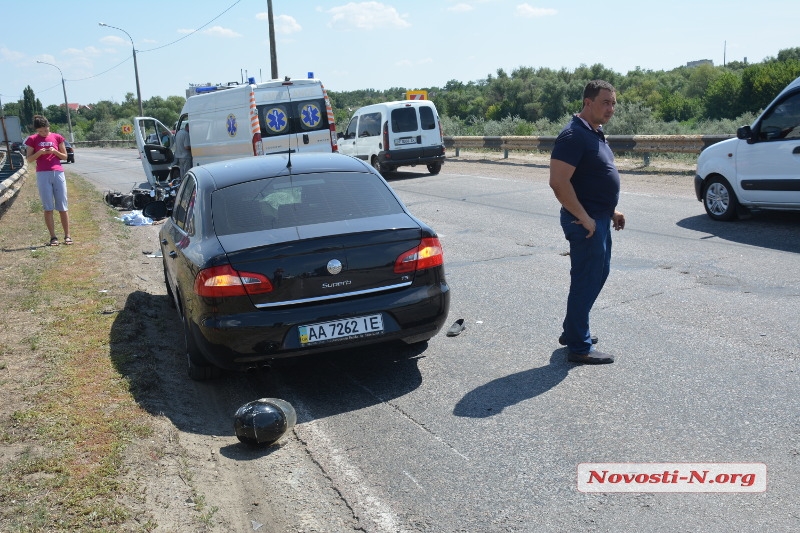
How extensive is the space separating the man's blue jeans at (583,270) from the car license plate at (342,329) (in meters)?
1.39

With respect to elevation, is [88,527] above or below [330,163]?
below

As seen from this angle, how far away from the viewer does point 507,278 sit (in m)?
8.47

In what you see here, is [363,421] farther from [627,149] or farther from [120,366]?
[627,149]

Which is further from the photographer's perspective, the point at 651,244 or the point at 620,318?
the point at 651,244

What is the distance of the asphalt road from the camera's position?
358 cm

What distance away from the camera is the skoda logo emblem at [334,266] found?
5.06m

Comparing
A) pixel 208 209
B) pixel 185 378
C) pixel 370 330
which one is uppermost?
pixel 208 209

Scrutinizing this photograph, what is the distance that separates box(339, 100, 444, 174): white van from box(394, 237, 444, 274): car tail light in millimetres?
16376

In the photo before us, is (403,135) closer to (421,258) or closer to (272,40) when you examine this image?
(272,40)

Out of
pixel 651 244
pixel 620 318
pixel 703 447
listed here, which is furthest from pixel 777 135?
pixel 703 447

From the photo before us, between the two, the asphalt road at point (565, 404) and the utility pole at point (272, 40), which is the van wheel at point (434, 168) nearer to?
the utility pole at point (272, 40)

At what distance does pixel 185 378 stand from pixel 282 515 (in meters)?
2.38

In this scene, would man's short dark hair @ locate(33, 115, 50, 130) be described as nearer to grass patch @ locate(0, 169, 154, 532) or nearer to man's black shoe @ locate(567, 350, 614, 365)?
grass patch @ locate(0, 169, 154, 532)

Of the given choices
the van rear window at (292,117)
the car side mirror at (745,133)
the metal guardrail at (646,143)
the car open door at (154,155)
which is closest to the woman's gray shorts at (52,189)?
the van rear window at (292,117)
